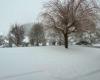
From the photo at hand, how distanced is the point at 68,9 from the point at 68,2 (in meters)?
0.80

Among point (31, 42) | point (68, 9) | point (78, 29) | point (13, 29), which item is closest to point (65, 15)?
point (68, 9)

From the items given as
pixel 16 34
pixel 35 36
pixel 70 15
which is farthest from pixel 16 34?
pixel 70 15

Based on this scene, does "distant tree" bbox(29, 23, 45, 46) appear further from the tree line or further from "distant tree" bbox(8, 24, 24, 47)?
the tree line

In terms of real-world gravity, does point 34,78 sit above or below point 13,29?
below

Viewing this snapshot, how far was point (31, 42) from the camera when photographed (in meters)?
38.2

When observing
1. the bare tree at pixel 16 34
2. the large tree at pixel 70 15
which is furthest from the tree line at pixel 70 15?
the bare tree at pixel 16 34

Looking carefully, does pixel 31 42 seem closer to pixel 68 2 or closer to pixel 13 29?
pixel 13 29

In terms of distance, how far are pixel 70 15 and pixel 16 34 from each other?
2719cm

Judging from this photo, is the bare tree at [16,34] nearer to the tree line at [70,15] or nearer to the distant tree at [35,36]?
the distant tree at [35,36]

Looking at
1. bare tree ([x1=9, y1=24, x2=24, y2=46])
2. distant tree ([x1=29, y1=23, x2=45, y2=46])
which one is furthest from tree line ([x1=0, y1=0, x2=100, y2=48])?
bare tree ([x1=9, y1=24, x2=24, y2=46])

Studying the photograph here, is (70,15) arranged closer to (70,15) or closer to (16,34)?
(70,15)

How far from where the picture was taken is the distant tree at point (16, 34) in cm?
3888

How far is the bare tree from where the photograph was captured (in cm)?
3888

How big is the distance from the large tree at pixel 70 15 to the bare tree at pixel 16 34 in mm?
25205
